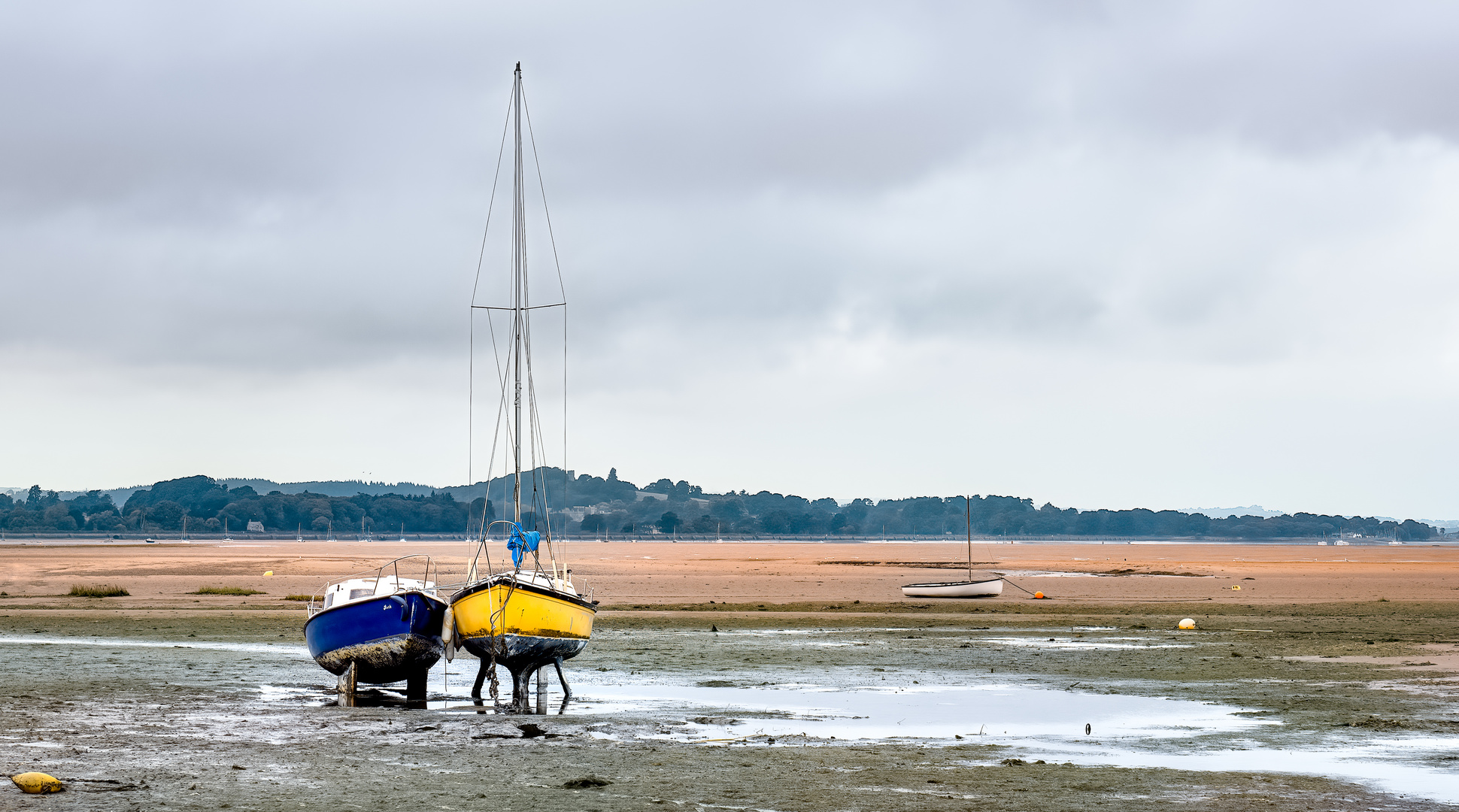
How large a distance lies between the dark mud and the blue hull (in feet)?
2.78

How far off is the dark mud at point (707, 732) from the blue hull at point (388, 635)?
2.78ft

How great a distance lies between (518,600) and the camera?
68.7ft

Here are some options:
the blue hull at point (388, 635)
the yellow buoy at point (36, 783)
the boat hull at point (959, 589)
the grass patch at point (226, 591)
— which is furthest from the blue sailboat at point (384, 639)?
the boat hull at point (959, 589)

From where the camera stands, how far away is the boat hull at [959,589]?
54.3m

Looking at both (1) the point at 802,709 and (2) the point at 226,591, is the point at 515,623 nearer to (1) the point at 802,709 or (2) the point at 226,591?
(1) the point at 802,709

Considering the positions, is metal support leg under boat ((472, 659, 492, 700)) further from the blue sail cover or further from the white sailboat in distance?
the white sailboat in distance

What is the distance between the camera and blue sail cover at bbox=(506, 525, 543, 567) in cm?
2252

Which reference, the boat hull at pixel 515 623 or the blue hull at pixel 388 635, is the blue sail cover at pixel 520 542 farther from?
the blue hull at pixel 388 635

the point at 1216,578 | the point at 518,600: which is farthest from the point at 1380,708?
the point at 1216,578

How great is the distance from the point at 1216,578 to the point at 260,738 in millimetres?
65834

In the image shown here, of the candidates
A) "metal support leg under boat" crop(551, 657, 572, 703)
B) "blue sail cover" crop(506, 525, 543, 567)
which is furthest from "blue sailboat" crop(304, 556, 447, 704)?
"metal support leg under boat" crop(551, 657, 572, 703)

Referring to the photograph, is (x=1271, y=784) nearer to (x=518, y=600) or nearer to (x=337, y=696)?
(x=518, y=600)

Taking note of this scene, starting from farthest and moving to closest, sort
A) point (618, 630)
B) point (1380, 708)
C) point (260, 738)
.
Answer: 1. point (618, 630)
2. point (1380, 708)
3. point (260, 738)

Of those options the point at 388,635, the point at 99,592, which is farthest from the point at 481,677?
the point at 99,592
